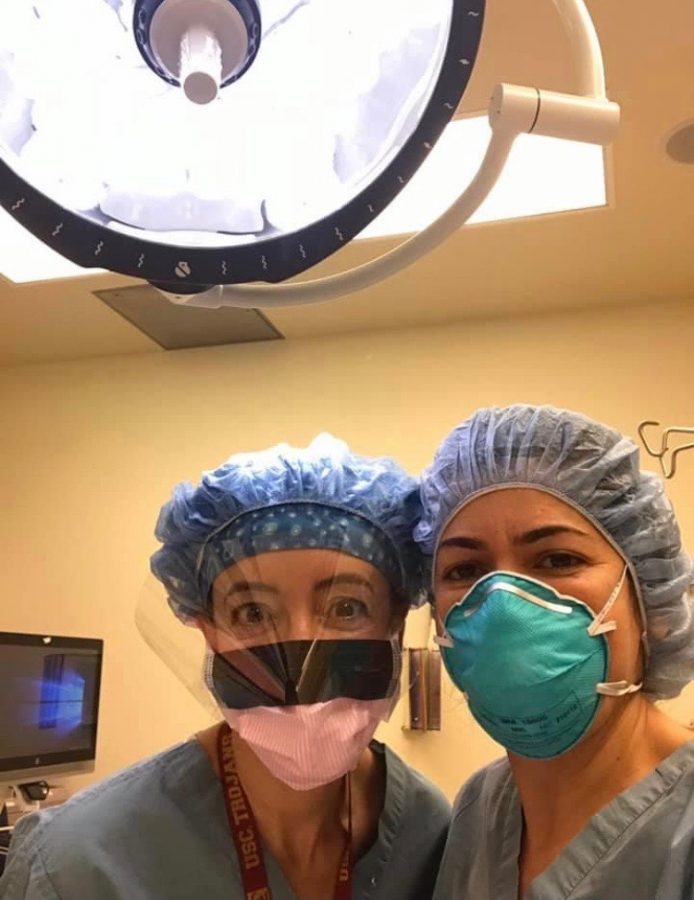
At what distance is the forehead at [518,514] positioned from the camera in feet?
3.54

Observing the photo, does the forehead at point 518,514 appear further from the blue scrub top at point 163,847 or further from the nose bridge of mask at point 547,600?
the blue scrub top at point 163,847

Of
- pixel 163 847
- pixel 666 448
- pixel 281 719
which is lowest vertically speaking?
pixel 163 847

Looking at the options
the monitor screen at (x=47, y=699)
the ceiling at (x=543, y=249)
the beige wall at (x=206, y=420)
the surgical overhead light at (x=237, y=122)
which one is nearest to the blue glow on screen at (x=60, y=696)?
the monitor screen at (x=47, y=699)

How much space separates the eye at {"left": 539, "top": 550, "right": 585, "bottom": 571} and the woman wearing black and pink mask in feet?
0.77

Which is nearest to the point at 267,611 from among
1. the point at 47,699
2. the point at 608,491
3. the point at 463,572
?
the point at 463,572

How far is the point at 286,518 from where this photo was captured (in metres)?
1.17

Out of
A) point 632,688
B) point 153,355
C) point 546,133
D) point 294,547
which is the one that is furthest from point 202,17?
point 153,355

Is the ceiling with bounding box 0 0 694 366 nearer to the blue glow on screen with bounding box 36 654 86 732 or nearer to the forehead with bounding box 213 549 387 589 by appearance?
the forehead with bounding box 213 549 387 589

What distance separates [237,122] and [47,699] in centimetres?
221

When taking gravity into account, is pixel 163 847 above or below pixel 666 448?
below

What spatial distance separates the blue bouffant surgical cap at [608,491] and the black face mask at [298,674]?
20cm

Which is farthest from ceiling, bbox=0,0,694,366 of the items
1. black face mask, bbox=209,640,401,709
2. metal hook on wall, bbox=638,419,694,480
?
black face mask, bbox=209,640,401,709

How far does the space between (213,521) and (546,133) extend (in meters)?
0.79

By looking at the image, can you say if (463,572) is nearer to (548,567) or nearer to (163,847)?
(548,567)
